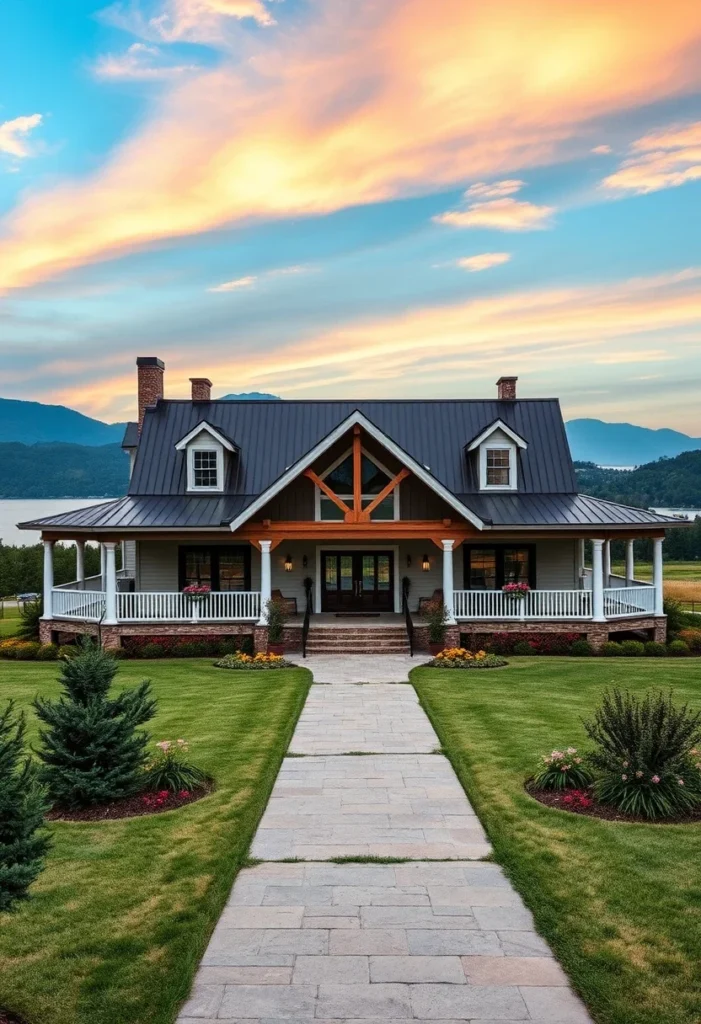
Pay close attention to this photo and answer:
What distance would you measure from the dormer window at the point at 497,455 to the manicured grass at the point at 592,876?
11.6 meters

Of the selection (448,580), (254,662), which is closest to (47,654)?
(254,662)

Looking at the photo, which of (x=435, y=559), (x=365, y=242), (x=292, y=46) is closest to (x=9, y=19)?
(x=292, y=46)

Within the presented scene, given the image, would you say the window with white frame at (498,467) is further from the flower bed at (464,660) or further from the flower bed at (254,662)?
the flower bed at (254,662)

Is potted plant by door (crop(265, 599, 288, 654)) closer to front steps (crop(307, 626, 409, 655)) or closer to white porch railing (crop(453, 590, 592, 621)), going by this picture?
front steps (crop(307, 626, 409, 655))

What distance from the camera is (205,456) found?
79.3 feet

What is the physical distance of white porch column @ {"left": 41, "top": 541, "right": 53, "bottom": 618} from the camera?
21.8 metres

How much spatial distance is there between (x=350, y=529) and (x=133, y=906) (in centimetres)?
1480

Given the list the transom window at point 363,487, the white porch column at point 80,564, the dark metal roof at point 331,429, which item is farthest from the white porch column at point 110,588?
the transom window at point 363,487

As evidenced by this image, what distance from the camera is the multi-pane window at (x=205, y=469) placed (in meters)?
23.9

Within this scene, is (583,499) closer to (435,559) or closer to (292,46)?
(435,559)

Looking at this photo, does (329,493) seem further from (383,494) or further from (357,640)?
(357,640)

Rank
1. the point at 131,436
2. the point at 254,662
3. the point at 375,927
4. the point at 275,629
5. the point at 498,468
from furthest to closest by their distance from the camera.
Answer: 1. the point at 131,436
2. the point at 498,468
3. the point at 275,629
4. the point at 254,662
5. the point at 375,927

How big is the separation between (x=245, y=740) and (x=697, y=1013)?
7966 millimetres

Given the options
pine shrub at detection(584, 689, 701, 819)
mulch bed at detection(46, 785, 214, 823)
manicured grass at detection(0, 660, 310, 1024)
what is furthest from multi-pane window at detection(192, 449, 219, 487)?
pine shrub at detection(584, 689, 701, 819)
